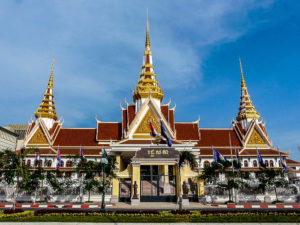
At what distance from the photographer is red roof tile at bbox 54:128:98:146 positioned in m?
37.1

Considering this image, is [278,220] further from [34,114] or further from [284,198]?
[34,114]

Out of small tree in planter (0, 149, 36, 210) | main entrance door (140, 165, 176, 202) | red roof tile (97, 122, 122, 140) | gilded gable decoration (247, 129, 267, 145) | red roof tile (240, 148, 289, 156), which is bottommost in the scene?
main entrance door (140, 165, 176, 202)

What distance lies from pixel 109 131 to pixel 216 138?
54.4 feet

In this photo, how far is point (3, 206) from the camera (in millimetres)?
19922

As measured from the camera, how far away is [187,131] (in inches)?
1538

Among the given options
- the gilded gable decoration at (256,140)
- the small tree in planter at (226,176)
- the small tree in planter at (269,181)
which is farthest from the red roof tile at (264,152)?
the small tree in planter at (226,176)

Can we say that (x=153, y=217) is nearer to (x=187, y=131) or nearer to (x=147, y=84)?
(x=187, y=131)

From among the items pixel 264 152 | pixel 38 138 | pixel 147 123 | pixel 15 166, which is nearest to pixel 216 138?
pixel 264 152

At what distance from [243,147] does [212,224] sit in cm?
2744

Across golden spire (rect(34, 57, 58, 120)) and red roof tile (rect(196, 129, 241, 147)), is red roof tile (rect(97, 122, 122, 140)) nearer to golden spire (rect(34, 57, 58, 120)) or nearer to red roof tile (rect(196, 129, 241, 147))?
golden spire (rect(34, 57, 58, 120))

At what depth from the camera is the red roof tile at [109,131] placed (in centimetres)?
3728

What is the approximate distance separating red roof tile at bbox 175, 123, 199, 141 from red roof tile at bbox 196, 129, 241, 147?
125 cm

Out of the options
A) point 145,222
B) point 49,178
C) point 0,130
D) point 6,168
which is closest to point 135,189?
point 49,178

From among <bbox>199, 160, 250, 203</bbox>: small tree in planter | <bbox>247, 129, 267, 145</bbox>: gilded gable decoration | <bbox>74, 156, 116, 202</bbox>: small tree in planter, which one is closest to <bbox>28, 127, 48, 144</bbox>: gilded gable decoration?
<bbox>74, 156, 116, 202</bbox>: small tree in planter
